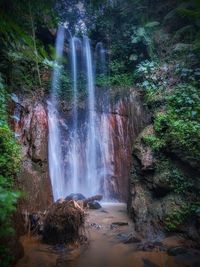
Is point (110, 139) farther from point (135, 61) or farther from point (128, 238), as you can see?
point (128, 238)

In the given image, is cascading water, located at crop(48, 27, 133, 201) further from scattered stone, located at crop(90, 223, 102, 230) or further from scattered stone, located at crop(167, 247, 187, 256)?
scattered stone, located at crop(167, 247, 187, 256)

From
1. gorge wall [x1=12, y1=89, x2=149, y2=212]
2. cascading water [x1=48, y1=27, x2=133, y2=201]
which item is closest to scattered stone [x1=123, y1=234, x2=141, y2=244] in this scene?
gorge wall [x1=12, y1=89, x2=149, y2=212]

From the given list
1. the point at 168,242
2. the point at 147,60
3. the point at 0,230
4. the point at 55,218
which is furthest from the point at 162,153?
the point at 147,60

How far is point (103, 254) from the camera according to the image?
197 inches

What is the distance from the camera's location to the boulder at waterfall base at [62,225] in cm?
533

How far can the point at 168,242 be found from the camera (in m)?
5.45

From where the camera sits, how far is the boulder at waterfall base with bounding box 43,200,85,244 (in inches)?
210

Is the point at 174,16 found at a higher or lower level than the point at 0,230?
higher

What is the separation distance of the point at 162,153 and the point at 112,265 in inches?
132

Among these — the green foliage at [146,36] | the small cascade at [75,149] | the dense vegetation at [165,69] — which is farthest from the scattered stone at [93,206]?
the green foliage at [146,36]

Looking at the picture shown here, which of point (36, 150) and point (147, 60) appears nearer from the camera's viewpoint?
point (36, 150)

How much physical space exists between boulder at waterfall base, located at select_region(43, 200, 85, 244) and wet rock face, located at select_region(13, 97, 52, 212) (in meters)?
0.88

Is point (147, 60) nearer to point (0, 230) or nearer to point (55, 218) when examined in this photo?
point (55, 218)

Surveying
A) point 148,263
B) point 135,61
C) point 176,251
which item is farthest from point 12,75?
point 176,251
